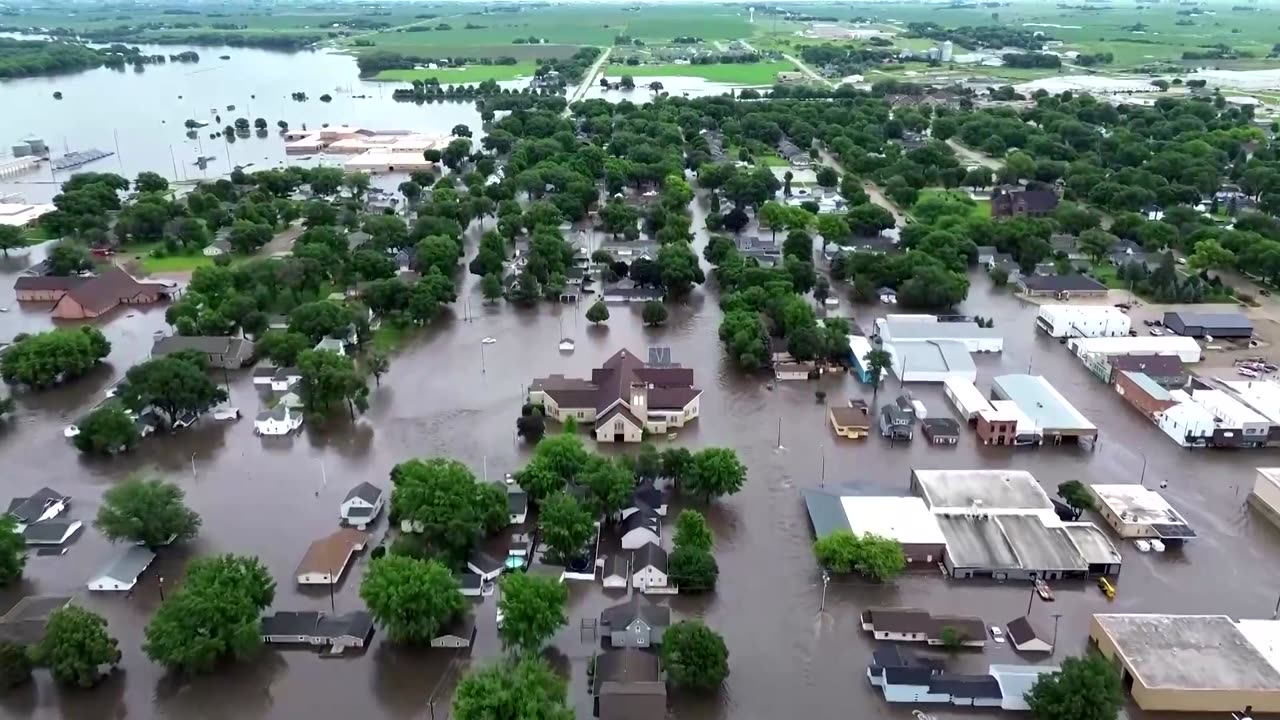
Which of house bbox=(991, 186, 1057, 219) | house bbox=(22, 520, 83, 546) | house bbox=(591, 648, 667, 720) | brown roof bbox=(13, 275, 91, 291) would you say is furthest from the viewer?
house bbox=(991, 186, 1057, 219)

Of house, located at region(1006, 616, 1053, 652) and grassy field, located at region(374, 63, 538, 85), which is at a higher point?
grassy field, located at region(374, 63, 538, 85)

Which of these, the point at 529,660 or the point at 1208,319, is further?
the point at 1208,319

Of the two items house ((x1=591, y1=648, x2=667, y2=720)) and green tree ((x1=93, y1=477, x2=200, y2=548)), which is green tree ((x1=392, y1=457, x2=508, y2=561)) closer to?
house ((x1=591, y1=648, x2=667, y2=720))

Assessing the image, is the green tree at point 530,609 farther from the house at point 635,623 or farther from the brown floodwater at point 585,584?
the house at point 635,623

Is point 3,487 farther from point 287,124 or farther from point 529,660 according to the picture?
point 287,124

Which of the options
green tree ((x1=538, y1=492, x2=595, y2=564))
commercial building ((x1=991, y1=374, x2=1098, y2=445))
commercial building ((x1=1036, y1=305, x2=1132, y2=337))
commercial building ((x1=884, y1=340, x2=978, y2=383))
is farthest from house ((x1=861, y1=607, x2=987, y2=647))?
commercial building ((x1=1036, y1=305, x2=1132, y2=337))

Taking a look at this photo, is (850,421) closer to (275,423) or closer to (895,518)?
(895,518)

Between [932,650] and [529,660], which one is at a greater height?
[529,660]

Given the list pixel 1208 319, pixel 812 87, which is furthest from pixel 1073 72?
pixel 1208 319
